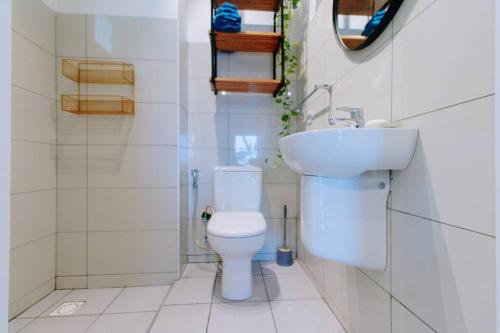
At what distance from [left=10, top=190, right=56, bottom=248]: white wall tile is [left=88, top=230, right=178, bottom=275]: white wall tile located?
25 cm

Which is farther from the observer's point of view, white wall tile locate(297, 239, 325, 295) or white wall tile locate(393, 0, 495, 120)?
white wall tile locate(297, 239, 325, 295)

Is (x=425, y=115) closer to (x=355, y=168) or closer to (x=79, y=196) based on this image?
(x=355, y=168)

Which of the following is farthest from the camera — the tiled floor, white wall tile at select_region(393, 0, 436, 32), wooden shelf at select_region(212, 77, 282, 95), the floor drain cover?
wooden shelf at select_region(212, 77, 282, 95)

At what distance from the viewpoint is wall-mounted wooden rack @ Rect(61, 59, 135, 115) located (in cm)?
150

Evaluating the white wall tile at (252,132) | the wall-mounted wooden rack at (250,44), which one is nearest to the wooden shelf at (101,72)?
the wall-mounted wooden rack at (250,44)

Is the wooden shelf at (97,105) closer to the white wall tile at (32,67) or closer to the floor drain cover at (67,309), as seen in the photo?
the white wall tile at (32,67)

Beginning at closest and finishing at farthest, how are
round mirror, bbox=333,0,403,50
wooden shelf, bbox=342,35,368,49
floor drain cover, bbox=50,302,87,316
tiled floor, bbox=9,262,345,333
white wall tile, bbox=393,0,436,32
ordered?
white wall tile, bbox=393,0,436,32, round mirror, bbox=333,0,403,50, wooden shelf, bbox=342,35,368,49, tiled floor, bbox=9,262,345,333, floor drain cover, bbox=50,302,87,316

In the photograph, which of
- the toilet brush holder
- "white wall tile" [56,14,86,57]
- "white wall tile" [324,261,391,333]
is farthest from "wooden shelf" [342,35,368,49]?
"white wall tile" [56,14,86,57]

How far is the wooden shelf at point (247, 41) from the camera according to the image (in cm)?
158

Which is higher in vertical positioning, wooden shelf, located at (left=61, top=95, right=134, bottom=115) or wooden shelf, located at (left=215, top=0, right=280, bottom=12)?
wooden shelf, located at (left=215, top=0, right=280, bottom=12)

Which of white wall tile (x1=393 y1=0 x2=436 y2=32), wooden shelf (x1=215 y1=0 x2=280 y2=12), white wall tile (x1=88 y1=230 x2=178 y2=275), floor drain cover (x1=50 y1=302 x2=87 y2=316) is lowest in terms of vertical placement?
floor drain cover (x1=50 y1=302 x2=87 y2=316)

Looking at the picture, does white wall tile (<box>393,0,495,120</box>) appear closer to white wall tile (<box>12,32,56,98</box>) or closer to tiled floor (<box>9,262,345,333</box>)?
tiled floor (<box>9,262,345,333</box>)

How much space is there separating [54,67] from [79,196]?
2.76ft

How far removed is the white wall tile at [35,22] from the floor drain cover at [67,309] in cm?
151
